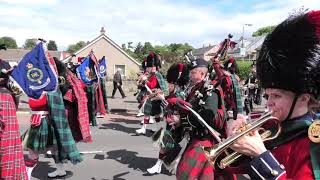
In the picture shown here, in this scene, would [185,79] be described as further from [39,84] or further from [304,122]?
[304,122]

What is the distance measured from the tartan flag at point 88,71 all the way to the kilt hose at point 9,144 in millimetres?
6441

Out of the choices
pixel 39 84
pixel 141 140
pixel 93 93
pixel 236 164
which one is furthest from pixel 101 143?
pixel 236 164

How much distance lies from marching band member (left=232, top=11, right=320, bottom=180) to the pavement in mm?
4483

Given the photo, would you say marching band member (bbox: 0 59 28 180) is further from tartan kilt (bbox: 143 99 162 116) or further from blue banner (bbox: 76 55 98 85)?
blue banner (bbox: 76 55 98 85)

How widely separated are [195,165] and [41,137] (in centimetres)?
265

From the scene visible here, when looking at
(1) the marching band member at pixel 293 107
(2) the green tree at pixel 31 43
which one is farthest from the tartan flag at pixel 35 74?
(1) the marching band member at pixel 293 107

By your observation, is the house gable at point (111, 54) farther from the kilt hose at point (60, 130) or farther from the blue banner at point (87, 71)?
the kilt hose at point (60, 130)

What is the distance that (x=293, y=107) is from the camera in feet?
6.40

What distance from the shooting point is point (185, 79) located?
18.9 feet

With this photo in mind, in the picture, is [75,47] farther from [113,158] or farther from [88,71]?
[113,158]

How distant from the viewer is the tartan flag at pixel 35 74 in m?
5.06

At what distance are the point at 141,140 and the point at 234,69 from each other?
106 inches

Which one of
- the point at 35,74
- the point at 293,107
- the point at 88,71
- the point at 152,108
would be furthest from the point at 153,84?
the point at 293,107

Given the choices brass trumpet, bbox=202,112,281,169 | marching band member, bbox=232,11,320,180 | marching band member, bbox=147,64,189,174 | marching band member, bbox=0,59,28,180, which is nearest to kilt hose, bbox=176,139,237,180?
marching band member, bbox=147,64,189,174
